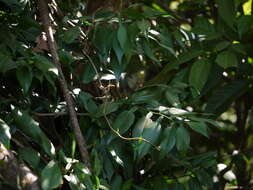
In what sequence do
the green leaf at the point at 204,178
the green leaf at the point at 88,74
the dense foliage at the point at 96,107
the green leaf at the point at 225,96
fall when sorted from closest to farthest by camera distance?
the dense foliage at the point at 96,107 < the green leaf at the point at 88,74 < the green leaf at the point at 204,178 < the green leaf at the point at 225,96

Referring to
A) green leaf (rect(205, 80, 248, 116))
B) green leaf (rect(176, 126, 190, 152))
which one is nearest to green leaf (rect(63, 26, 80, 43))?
green leaf (rect(176, 126, 190, 152))

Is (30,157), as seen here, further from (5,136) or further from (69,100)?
(69,100)

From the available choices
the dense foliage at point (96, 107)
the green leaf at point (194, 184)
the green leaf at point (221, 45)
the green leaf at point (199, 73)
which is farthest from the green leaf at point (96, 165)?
the green leaf at point (221, 45)

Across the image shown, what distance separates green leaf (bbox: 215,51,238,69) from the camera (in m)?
1.49

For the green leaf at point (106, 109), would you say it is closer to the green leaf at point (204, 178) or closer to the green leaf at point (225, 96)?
the green leaf at point (204, 178)

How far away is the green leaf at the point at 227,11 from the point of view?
5.17ft

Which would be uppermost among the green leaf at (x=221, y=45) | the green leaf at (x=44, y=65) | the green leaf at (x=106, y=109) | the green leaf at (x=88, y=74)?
the green leaf at (x=44, y=65)

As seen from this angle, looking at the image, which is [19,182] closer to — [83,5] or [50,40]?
[50,40]

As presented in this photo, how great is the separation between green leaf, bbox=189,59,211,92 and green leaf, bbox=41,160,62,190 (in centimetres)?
69

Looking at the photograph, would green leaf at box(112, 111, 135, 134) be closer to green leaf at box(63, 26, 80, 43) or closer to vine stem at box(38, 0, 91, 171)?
vine stem at box(38, 0, 91, 171)

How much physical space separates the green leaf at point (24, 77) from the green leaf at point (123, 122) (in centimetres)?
25

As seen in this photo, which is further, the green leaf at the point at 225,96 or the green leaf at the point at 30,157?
the green leaf at the point at 225,96

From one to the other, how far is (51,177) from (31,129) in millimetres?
116

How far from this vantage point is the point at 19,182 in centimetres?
91
